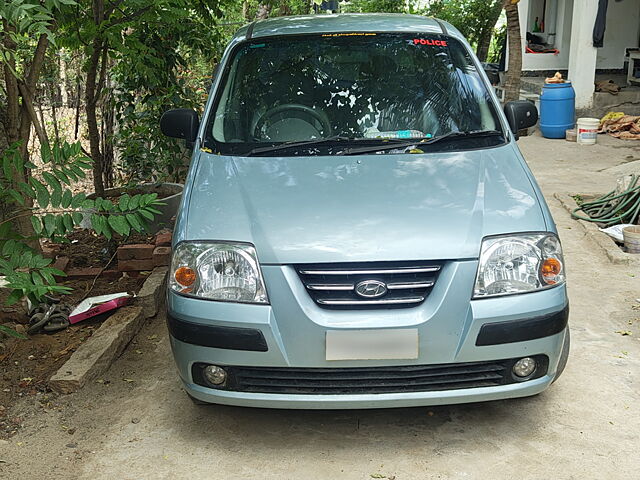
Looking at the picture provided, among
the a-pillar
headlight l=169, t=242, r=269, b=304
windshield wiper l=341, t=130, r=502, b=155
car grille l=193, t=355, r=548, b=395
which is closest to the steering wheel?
windshield wiper l=341, t=130, r=502, b=155

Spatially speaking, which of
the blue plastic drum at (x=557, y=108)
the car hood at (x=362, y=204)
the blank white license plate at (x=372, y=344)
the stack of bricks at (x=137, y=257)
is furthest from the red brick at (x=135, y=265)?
the blue plastic drum at (x=557, y=108)

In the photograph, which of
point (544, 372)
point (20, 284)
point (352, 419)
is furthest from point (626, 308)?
point (20, 284)

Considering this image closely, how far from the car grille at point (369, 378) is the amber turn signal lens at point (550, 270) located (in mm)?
367

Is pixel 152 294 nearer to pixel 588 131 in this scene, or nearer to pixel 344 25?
pixel 344 25

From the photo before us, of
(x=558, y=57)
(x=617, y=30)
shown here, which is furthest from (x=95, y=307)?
(x=558, y=57)

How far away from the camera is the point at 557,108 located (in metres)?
11.7

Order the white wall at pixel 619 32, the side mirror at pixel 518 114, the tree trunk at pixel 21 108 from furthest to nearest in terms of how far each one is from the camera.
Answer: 1. the white wall at pixel 619 32
2. the tree trunk at pixel 21 108
3. the side mirror at pixel 518 114

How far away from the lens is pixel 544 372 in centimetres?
324

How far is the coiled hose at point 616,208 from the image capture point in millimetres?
6637

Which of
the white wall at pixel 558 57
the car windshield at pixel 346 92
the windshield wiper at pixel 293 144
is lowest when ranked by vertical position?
the white wall at pixel 558 57

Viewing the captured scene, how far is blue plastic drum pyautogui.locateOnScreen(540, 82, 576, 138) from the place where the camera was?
11.7 metres

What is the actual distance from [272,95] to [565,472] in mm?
2388

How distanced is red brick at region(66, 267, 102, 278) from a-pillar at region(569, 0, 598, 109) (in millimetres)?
9246

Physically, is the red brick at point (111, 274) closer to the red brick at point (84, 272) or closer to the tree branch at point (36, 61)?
the red brick at point (84, 272)
